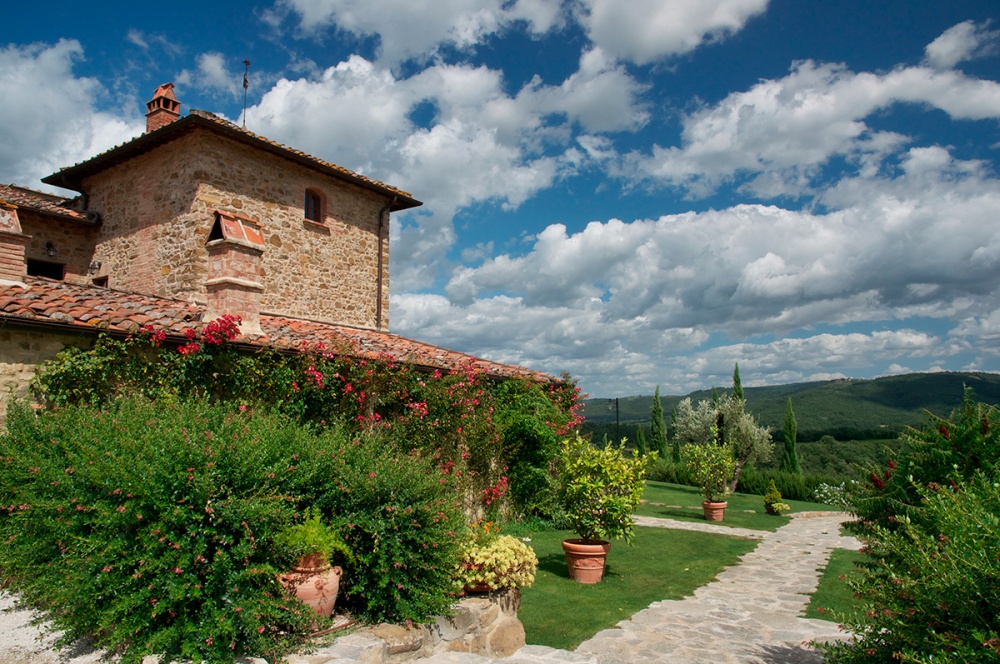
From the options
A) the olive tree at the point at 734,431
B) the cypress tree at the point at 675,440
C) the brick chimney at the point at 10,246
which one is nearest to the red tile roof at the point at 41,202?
the brick chimney at the point at 10,246

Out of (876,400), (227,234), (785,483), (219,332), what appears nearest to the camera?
(219,332)

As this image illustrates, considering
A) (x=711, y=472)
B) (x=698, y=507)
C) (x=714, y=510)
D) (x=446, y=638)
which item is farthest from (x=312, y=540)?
(x=698, y=507)

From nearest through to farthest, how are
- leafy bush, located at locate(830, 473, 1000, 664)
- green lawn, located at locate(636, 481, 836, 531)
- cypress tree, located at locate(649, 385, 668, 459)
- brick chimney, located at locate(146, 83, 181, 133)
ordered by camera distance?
leafy bush, located at locate(830, 473, 1000, 664) → brick chimney, located at locate(146, 83, 181, 133) → green lawn, located at locate(636, 481, 836, 531) → cypress tree, located at locate(649, 385, 668, 459)

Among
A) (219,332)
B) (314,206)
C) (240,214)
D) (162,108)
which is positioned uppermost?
(162,108)

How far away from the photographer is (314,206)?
16531 mm

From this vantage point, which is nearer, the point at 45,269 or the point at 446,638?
the point at 446,638

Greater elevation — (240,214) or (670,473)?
(240,214)

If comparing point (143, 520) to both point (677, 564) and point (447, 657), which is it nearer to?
point (447, 657)

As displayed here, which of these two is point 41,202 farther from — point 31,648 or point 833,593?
point 833,593

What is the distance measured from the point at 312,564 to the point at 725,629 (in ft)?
17.5

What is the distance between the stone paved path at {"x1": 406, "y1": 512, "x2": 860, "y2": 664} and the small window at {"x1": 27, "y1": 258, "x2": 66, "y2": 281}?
14.8 m

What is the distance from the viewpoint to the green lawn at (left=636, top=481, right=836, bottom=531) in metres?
19.3

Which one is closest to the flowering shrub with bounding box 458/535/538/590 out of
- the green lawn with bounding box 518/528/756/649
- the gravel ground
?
the green lawn with bounding box 518/528/756/649

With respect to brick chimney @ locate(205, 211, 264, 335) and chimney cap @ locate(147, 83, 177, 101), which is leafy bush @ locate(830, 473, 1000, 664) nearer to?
brick chimney @ locate(205, 211, 264, 335)
